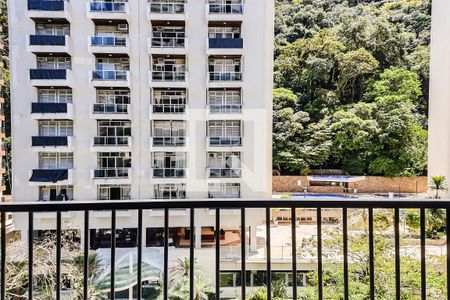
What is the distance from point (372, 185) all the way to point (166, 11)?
250 centimetres

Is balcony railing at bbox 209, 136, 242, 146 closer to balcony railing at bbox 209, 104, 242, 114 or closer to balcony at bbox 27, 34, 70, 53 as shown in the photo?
balcony railing at bbox 209, 104, 242, 114

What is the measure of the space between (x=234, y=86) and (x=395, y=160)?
164cm

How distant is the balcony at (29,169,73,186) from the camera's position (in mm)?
3064

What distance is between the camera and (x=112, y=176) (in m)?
3.29

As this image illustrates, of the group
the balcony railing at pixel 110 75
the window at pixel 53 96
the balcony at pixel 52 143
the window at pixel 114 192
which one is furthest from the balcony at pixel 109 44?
the window at pixel 114 192

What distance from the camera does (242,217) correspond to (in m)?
1.08

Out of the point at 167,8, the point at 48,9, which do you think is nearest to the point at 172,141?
the point at 167,8

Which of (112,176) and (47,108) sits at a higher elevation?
(47,108)

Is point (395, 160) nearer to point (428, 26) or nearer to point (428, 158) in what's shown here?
point (428, 158)

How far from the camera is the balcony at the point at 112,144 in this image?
330 centimetres

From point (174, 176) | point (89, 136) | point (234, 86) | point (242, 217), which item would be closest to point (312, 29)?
point (234, 86)

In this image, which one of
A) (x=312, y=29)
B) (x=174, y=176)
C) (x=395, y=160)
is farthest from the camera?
Answer: (x=174, y=176)

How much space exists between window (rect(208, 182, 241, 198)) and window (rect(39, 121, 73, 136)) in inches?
56.0

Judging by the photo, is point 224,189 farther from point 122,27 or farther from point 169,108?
point 122,27
